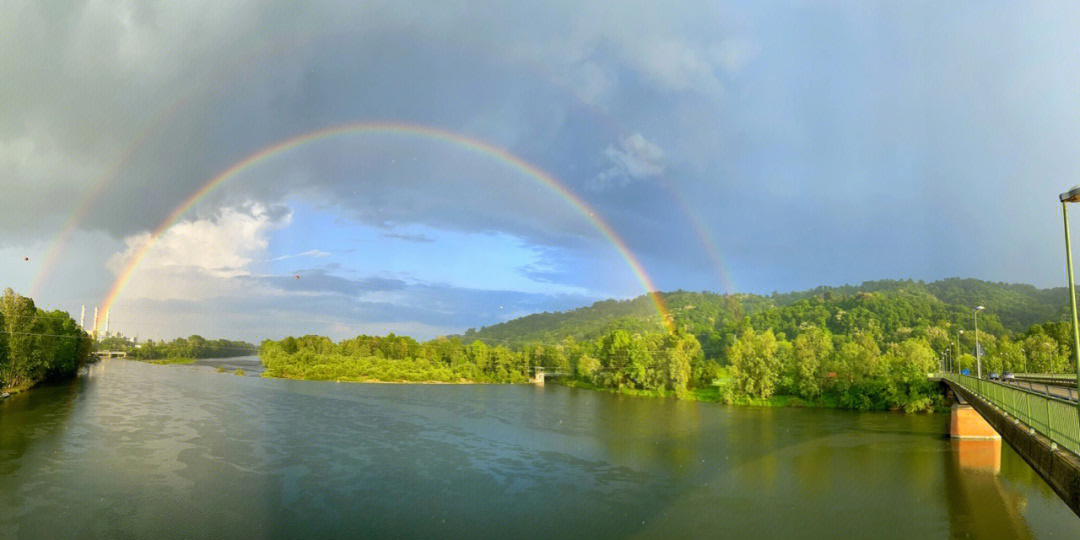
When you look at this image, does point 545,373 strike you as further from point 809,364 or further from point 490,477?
point 490,477

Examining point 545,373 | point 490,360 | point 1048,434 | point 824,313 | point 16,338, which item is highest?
point 824,313

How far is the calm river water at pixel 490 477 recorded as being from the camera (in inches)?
779

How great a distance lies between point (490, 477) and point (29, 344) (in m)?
48.4

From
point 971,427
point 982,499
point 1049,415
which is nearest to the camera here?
point 1049,415

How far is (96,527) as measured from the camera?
1809cm

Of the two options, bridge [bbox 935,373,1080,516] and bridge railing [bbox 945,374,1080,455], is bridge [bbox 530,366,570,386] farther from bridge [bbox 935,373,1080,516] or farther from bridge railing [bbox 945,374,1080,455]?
bridge railing [bbox 945,374,1080,455]

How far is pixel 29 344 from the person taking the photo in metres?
52.8

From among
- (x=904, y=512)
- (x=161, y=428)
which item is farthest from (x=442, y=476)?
(x=161, y=428)

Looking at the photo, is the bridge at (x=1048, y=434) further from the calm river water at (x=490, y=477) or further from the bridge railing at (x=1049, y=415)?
the calm river water at (x=490, y=477)

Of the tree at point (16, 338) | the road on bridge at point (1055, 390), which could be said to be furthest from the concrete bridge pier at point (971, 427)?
the tree at point (16, 338)

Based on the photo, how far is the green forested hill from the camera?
10856cm

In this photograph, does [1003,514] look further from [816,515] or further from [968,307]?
[968,307]

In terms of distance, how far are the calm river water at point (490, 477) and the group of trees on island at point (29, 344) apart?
4.28 m

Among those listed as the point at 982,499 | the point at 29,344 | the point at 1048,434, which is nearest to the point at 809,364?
the point at 982,499
